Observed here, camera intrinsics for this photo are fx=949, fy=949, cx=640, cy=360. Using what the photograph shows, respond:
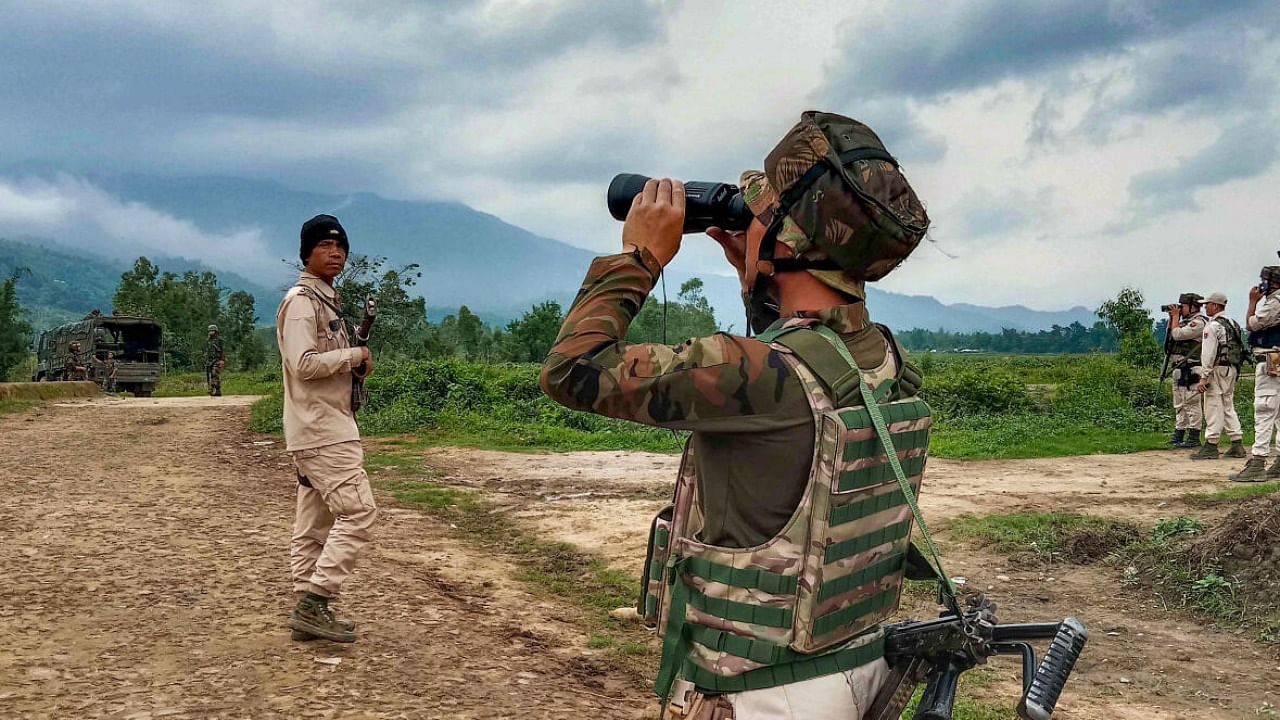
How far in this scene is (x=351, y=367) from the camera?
4.55 meters

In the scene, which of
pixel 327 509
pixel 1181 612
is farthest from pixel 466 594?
pixel 1181 612

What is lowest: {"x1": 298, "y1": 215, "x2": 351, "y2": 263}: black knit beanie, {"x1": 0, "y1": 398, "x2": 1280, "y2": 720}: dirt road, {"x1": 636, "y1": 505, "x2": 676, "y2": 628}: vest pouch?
{"x1": 0, "y1": 398, "x2": 1280, "y2": 720}: dirt road

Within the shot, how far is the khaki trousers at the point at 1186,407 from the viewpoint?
41.0 ft

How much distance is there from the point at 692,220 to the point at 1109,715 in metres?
3.62

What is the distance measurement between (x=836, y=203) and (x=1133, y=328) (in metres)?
31.3

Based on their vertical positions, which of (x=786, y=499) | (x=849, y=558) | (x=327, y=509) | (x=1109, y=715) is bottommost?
(x=1109, y=715)

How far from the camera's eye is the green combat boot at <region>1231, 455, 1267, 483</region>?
31.8 ft

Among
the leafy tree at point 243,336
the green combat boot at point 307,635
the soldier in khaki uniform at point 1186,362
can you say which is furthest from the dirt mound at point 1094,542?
the leafy tree at point 243,336

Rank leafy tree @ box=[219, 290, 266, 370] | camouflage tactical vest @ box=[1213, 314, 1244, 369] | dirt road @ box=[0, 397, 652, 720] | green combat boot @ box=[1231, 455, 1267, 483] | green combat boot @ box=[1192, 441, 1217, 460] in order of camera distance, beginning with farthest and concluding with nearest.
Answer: leafy tree @ box=[219, 290, 266, 370]
camouflage tactical vest @ box=[1213, 314, 1244, 369]
green combat boot @ box=[1192, 441, 1217, 460]
green combat boot @ box=[1231, 455, 1267, 483]
dirt road @ box=[0, 397, 652, 720]

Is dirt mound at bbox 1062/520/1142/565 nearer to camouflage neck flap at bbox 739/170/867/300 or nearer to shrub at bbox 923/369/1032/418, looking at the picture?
camouflage neck flap at bbox 739/170/867/300

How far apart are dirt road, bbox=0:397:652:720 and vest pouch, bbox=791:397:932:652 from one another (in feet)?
8.28

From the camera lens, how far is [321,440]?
4.47m

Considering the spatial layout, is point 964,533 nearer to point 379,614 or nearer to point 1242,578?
point 1242,578

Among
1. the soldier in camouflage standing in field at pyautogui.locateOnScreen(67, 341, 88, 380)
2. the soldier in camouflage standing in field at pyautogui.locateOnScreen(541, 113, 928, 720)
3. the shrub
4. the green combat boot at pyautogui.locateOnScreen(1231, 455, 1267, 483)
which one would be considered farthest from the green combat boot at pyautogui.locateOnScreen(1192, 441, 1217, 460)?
the soldier in camouflage standing in field at pyautogui.locateOnScreen(67, 341, 88, 380)
